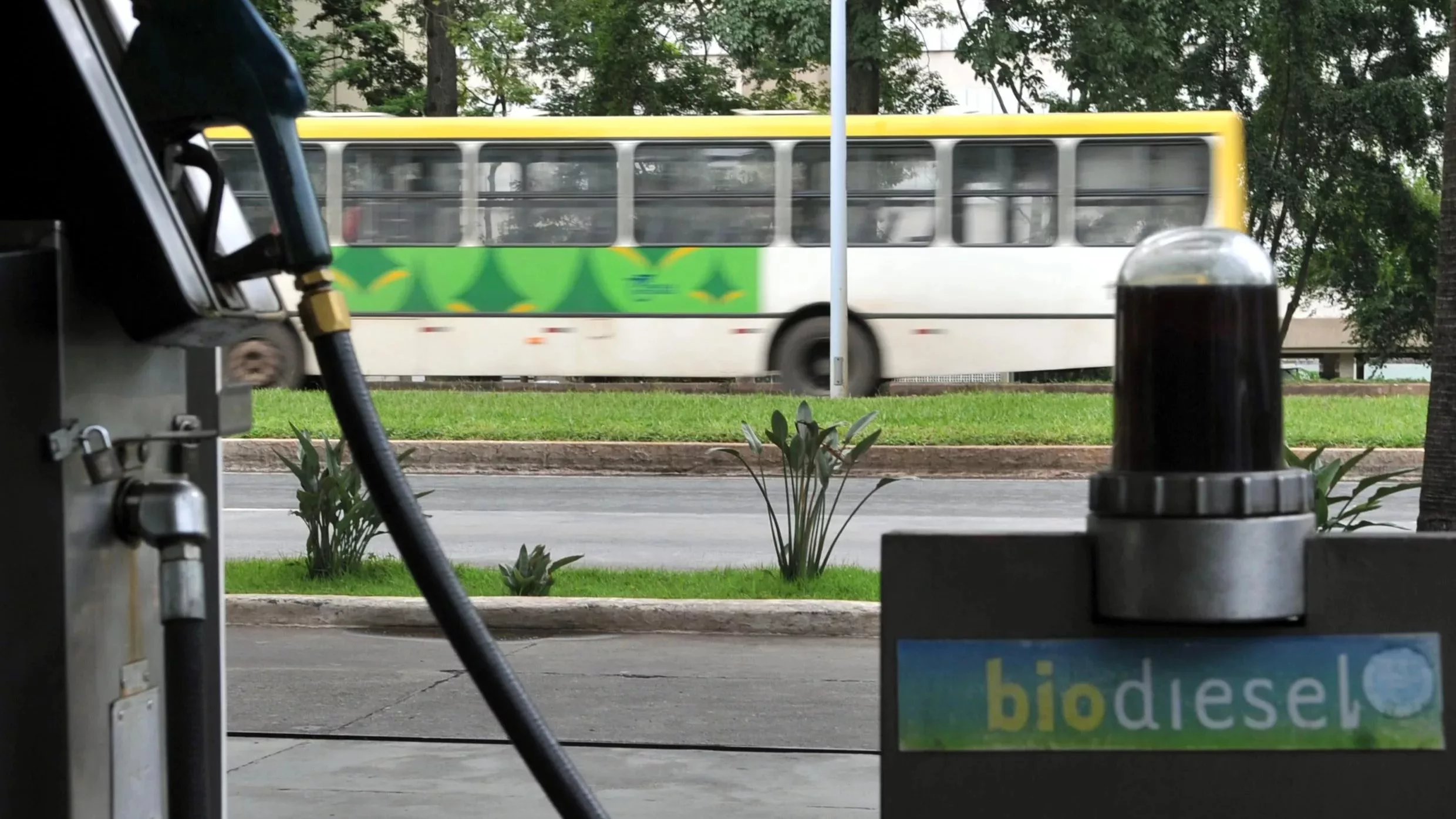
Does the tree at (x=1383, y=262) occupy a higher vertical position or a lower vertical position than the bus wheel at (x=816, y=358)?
higher

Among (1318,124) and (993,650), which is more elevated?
(1318,124)

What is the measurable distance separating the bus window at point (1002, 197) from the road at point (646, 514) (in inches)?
203

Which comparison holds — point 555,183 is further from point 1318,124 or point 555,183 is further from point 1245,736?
point 1245,736

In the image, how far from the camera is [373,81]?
31.3 meters

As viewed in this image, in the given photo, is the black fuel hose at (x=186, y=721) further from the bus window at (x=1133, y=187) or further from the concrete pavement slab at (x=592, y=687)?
the bus window at (x=1133, y=187)

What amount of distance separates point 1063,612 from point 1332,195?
2828cm

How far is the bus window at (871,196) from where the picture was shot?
18594 millimetres

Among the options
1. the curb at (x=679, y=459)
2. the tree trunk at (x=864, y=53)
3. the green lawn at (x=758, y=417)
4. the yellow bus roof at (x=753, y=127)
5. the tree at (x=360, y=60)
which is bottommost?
the curb at (x=679, y=459)

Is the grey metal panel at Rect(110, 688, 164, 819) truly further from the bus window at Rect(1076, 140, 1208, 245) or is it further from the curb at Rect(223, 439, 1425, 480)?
the bus window at Rect(1076, 140, 1208, 245)

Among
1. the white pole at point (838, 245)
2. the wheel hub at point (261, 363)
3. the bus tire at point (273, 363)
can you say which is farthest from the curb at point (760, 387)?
the white pole at point (838, 245)

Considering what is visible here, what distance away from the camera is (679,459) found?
14.6 metres

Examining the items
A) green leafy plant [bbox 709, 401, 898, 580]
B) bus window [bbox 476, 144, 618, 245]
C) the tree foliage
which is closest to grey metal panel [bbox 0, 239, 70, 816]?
green leafy plant [bbox 709, 401, 898, 580]

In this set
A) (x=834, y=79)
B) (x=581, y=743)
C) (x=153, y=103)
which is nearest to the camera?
Answer: (x=153, y=103)


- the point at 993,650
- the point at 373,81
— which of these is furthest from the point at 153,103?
the point at 373,81
